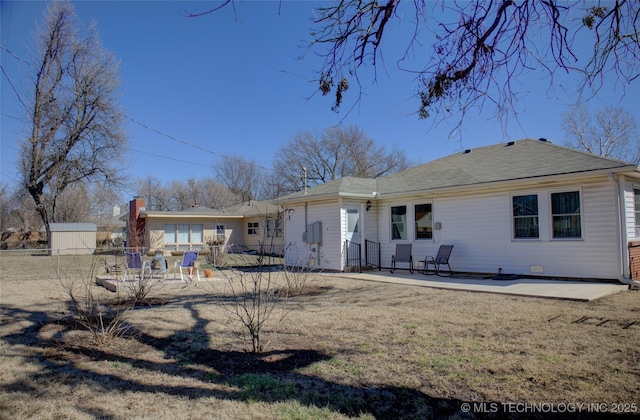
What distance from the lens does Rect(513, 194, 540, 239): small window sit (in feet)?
33.5

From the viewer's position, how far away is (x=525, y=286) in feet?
28.8

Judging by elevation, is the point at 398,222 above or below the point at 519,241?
above

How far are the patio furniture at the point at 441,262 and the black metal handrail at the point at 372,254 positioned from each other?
2095 mm

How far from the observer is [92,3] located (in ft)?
38.0

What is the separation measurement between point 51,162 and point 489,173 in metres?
27.6

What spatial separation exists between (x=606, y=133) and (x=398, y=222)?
70.7ft

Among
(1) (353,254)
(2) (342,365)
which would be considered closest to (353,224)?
(1) (353,254)

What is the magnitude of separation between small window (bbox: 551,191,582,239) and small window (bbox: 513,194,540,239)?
1.34 feet

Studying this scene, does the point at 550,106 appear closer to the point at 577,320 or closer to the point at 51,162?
the point at 577,320

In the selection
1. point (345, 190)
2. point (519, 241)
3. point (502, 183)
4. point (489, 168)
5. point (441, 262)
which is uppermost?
point (489, 168)

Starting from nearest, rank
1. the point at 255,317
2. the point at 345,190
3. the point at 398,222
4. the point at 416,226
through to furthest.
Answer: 1. the point at 255,317
2. the point at 416,226
3. the point at 345,190
4. the point at 398,222

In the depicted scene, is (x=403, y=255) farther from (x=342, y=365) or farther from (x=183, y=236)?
(x=183, y=236)

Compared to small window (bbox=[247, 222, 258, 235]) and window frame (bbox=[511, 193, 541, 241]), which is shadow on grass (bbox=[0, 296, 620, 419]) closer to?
window frame (bbox=[511, 193, 541, 241])

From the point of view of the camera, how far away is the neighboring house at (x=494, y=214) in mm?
9148
